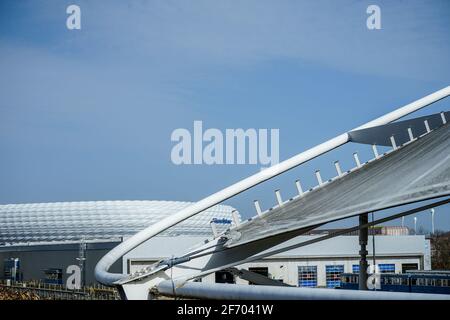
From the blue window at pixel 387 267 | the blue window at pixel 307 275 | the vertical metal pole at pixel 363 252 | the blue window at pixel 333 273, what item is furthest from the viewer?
the blue window at pixel 387 267

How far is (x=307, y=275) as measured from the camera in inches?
1558

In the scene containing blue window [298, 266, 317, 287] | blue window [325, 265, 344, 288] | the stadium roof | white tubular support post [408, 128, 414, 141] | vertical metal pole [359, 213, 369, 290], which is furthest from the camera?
the stadium roof

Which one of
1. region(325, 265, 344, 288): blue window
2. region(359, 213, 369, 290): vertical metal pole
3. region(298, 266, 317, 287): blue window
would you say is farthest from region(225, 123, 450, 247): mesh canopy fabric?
region(325, 265, 344, 288): blue window

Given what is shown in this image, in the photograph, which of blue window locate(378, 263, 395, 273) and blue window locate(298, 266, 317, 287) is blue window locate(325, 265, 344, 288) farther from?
blue window locate(378, 263, 395, 273)

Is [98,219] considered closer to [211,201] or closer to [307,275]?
[307,275]

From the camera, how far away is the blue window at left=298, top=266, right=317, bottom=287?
129 ft

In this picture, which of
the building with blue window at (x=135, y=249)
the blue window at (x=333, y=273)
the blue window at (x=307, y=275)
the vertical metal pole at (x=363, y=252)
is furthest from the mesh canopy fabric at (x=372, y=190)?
the blue window at (x=333, y=273)

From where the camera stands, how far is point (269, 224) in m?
17.8

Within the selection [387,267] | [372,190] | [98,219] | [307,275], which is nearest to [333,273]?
[307,275]

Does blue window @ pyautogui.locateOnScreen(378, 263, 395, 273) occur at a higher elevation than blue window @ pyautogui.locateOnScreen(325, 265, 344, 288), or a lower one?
higher

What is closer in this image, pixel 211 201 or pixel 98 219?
pixel 211 201

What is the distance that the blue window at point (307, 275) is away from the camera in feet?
129

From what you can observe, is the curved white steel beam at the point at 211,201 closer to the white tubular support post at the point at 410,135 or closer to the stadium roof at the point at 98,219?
the white tubular support post at the point at 410,135
